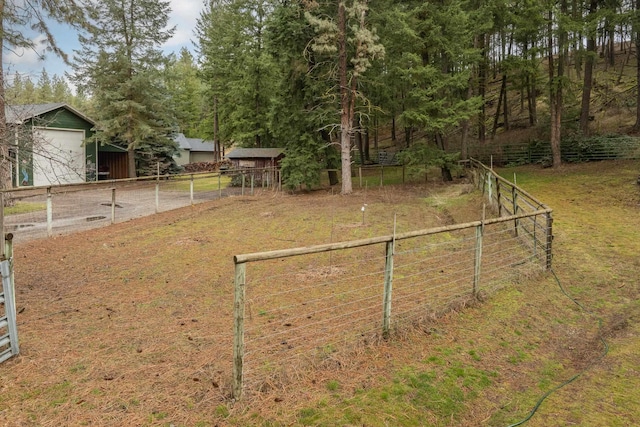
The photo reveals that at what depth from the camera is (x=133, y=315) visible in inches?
197

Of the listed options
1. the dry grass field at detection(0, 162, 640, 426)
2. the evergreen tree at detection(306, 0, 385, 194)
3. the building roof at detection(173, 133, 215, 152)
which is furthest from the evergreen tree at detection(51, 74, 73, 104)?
the dry grass field at detection(0, 162, 640, 426)

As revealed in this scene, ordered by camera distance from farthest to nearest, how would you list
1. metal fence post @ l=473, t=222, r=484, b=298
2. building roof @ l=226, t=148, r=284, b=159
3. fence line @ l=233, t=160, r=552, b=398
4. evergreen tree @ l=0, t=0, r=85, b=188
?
building roof @ l=226, t=148, r=284, b=159 < evergreen tree @ l=0, t=0, r=85, b=188 < metal fence post @ l=473, t=222, r=484, b=298 < fence line @ l=233, t=160, r=552, b=398

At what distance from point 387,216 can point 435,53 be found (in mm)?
10208

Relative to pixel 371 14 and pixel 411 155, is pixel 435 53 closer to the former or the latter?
pixel 371 14

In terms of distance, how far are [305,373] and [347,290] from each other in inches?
100

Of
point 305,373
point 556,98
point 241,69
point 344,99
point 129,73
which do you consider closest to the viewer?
point 305,373

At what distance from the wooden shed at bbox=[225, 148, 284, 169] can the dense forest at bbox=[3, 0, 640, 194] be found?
178 centimetres

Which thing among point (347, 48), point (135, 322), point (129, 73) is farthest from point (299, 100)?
point (135, 322)

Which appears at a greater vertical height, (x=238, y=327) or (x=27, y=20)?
(x=27, y=20)

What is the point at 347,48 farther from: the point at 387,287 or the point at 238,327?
the point at 238,327

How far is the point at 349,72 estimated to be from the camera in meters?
17.2

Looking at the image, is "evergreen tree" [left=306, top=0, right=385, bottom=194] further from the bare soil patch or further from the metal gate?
the metal gate

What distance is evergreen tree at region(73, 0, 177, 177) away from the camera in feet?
84.5

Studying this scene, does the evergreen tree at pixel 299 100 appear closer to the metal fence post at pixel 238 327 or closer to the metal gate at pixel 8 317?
the metal gate at pixel 8 317
